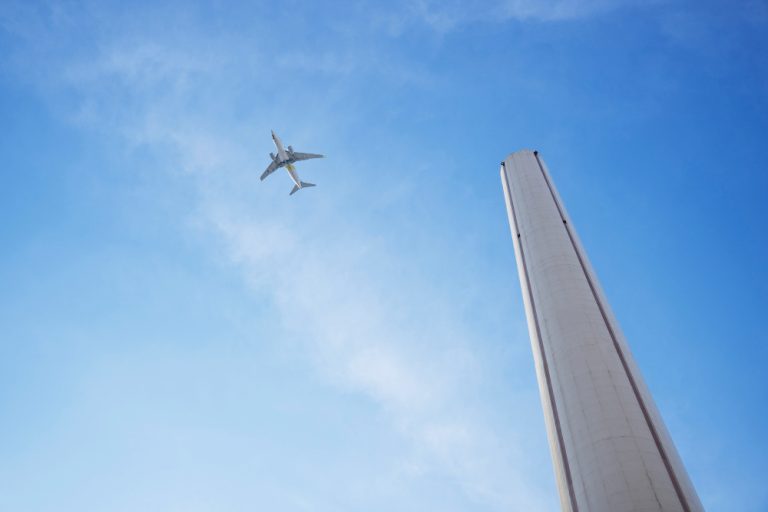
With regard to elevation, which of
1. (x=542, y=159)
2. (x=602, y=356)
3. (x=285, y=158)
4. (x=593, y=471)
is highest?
(x=285, y=158)

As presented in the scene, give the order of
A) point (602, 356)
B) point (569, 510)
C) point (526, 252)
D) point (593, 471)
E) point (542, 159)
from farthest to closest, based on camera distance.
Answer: point (542, 159) → point (526, 252) → point (602, 356) → point (569, 510) → point (593, 471)

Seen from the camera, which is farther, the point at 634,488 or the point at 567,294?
the point at 567,294

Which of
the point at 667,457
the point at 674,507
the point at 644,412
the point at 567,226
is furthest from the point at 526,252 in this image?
the point at 674,507

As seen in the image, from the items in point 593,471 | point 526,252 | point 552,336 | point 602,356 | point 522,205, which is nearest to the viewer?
point 593,471

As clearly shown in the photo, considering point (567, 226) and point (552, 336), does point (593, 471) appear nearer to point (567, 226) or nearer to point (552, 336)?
point (552, 336)

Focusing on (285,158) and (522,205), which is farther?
(285,158)

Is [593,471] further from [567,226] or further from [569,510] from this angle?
[567,226]

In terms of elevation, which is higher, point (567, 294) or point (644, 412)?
point (567, 294)

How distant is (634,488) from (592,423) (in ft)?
12.5

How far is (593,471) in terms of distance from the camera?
909 inches

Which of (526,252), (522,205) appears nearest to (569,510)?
(526,252)

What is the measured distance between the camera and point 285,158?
77000 mm

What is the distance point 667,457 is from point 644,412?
2570 millimetres

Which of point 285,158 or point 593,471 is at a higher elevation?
point 285,158
